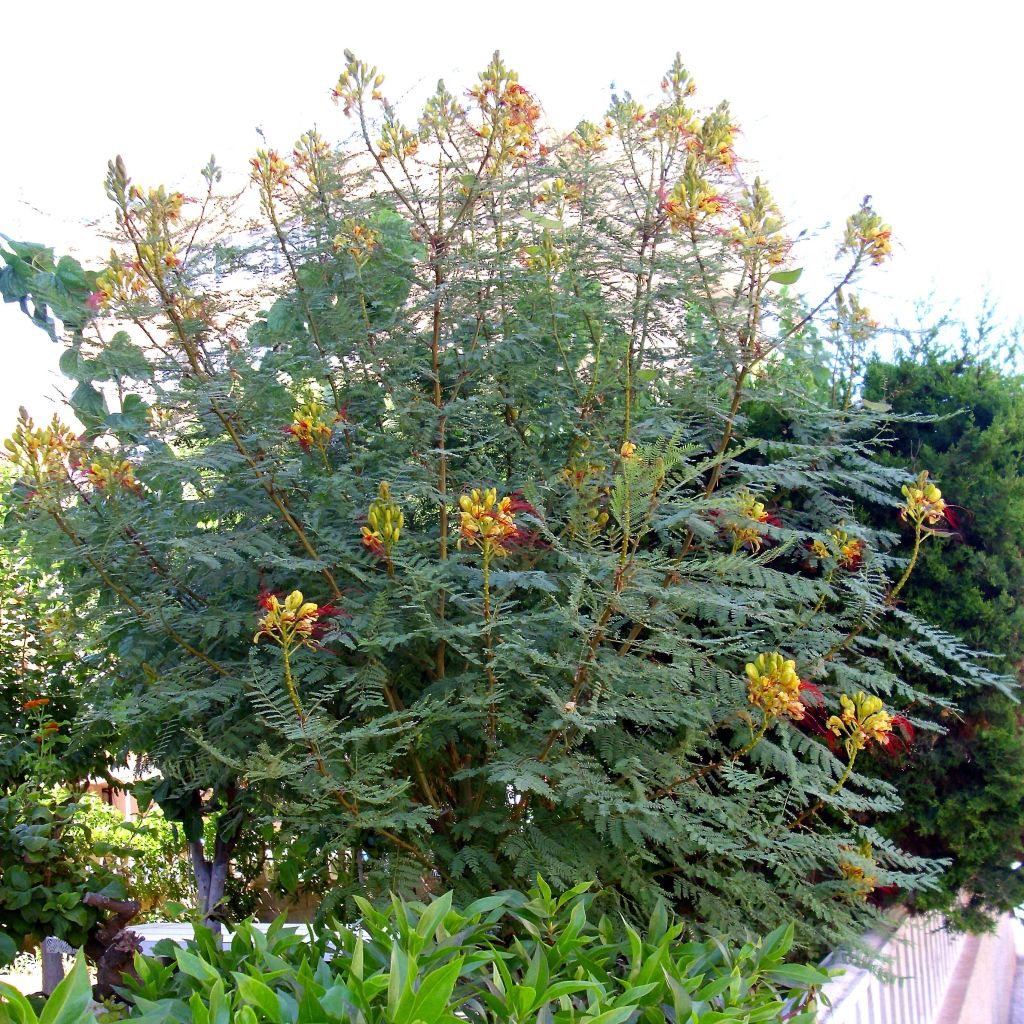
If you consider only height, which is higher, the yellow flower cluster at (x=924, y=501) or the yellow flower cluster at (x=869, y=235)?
the yellow flower cluster at (x=869, y=235)

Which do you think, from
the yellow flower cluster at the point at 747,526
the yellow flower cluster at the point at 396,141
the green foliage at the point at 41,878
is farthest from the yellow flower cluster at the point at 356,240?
the green foliage at the point at 41,878

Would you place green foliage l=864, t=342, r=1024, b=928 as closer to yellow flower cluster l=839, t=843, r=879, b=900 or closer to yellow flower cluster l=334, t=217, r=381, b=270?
yellow flower cluster l=839, t=843, r=879, b=900

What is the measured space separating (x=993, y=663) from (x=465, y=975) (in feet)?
7.22

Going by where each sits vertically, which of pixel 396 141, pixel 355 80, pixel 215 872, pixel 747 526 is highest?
pixel 355 80

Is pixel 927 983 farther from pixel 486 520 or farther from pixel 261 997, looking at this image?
→ pixel 261 997

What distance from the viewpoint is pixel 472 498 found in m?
1.92

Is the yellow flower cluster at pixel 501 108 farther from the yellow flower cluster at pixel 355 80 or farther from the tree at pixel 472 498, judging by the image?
the yellow flower cluster at pixel 355 80

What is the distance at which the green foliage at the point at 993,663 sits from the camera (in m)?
3.13

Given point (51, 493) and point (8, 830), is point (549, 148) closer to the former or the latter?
point (51, 493)

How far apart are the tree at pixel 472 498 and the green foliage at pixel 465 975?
0.21 metres

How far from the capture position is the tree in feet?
6.81

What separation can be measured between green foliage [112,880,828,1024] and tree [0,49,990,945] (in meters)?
0.21

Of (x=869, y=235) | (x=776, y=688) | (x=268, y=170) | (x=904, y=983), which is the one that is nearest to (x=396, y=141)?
(x=268, y=170)

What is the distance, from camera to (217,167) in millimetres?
2404
